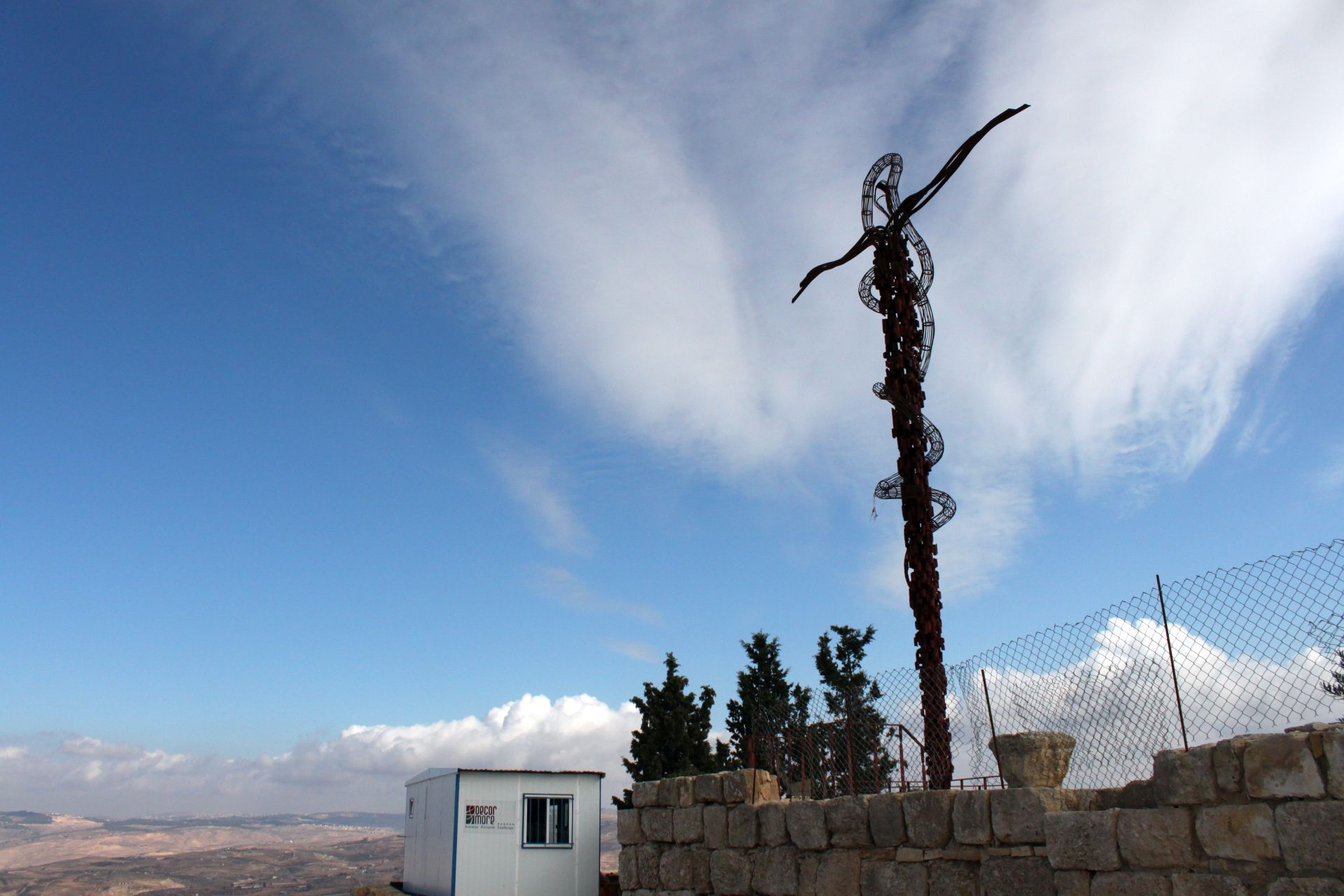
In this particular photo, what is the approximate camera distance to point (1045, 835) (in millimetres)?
6770

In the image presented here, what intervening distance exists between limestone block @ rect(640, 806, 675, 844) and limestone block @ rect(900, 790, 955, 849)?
11.5 ft

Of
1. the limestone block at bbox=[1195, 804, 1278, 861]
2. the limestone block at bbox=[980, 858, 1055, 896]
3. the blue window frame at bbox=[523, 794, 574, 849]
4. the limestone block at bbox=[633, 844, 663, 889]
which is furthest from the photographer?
the blue window frame at bbox=[523, 794, 574, 849]

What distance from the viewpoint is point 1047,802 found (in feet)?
22.6

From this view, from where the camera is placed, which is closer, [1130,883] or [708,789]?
[1130,883]

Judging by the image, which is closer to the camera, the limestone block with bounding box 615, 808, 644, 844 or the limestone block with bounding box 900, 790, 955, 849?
the limestone block with bounding box 900, 790, 955, 849

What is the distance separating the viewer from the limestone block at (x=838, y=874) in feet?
26.8

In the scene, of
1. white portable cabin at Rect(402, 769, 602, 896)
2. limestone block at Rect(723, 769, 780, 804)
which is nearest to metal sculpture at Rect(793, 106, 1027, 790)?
limestone block at Rect(723, 769, 780, 804)

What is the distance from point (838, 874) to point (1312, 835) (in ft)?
13.4

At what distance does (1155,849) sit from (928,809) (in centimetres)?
195

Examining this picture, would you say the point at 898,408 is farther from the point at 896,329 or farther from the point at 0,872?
the point at 0,872

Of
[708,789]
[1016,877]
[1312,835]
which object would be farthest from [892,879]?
[1312,835]

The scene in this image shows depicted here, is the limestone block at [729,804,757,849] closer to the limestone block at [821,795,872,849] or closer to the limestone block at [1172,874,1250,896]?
the limestone block at [821,795,872,849]

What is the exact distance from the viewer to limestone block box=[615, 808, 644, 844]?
10836 millimetres

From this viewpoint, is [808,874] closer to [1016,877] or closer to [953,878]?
[953,878]
